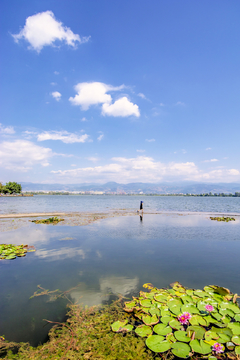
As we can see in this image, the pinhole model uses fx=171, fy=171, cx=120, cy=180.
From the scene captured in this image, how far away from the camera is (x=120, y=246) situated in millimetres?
13062

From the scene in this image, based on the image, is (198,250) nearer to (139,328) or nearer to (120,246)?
(120,246)

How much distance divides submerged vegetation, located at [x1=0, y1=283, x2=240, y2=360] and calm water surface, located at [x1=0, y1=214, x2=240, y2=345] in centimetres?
53

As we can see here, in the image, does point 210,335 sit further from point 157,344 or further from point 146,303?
point 146,303

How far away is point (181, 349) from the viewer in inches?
162

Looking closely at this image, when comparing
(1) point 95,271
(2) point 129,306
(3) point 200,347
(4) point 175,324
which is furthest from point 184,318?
(1) point 95,271

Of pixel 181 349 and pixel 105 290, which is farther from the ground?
pixel 181 349

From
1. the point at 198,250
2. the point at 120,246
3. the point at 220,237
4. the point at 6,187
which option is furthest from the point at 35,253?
the point at 6,187

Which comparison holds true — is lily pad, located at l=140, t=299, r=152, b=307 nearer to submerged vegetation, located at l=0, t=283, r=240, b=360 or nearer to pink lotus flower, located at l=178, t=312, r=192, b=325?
submerged vegetation, located at l=0, t=283, r=240, b=360

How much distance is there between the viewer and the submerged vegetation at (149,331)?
13.5 feet

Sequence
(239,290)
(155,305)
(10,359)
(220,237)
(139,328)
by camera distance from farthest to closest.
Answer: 1. (220,237)
2. (239,290)
3. (155,305)
4. (139,328)
5. (10,359)

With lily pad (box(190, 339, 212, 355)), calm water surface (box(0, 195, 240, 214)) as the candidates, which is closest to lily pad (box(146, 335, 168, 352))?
lily pad (box(190, 339, 212, 355))

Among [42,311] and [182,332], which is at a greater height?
[182,332]

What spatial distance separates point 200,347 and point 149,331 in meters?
1.29

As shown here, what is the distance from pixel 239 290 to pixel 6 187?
159 metres
